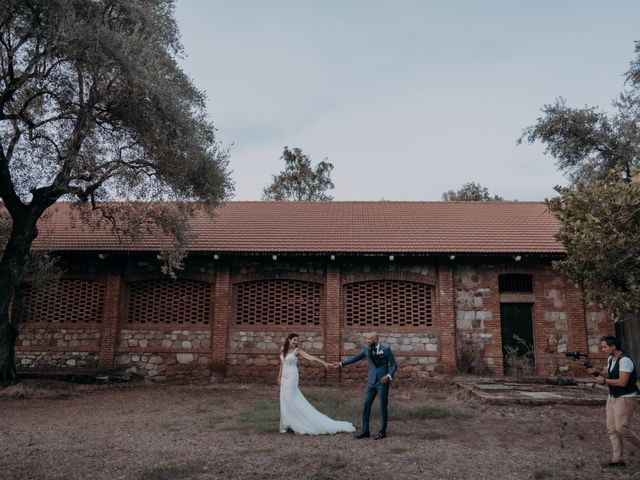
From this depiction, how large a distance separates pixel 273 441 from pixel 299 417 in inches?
24.3

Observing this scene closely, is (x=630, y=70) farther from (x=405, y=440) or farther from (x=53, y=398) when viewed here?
(x=53, y=398)

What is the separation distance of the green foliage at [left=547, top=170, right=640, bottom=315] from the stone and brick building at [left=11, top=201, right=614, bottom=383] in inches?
247

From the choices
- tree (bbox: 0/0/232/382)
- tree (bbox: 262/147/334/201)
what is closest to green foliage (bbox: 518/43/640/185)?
tree (bbox: 0/0/232/382)

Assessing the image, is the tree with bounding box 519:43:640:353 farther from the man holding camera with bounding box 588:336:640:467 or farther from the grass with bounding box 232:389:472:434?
the grass with bounding box 232:389:472:434

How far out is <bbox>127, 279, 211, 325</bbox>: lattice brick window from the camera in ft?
50.1

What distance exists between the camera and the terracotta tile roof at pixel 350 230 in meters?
14.9

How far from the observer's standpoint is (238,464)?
20.5ft

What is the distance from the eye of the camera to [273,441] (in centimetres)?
748

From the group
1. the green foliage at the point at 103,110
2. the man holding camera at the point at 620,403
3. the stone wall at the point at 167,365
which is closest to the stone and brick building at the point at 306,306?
the stone wall at the point at 167,365

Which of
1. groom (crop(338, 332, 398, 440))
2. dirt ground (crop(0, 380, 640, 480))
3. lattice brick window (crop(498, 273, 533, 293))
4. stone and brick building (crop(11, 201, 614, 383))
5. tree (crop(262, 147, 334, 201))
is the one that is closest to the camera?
dirt ground (crop(0, 380, 640, 480))

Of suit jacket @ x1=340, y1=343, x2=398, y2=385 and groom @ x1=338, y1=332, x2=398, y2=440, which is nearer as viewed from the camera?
groom @ x1=338, y1=332, x2=398, y2=440

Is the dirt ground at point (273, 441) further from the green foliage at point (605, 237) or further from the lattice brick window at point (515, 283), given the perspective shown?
the lattice brick window at point (515, 283)

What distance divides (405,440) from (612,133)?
34.4ft

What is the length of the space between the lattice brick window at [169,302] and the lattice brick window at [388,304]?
431cm
